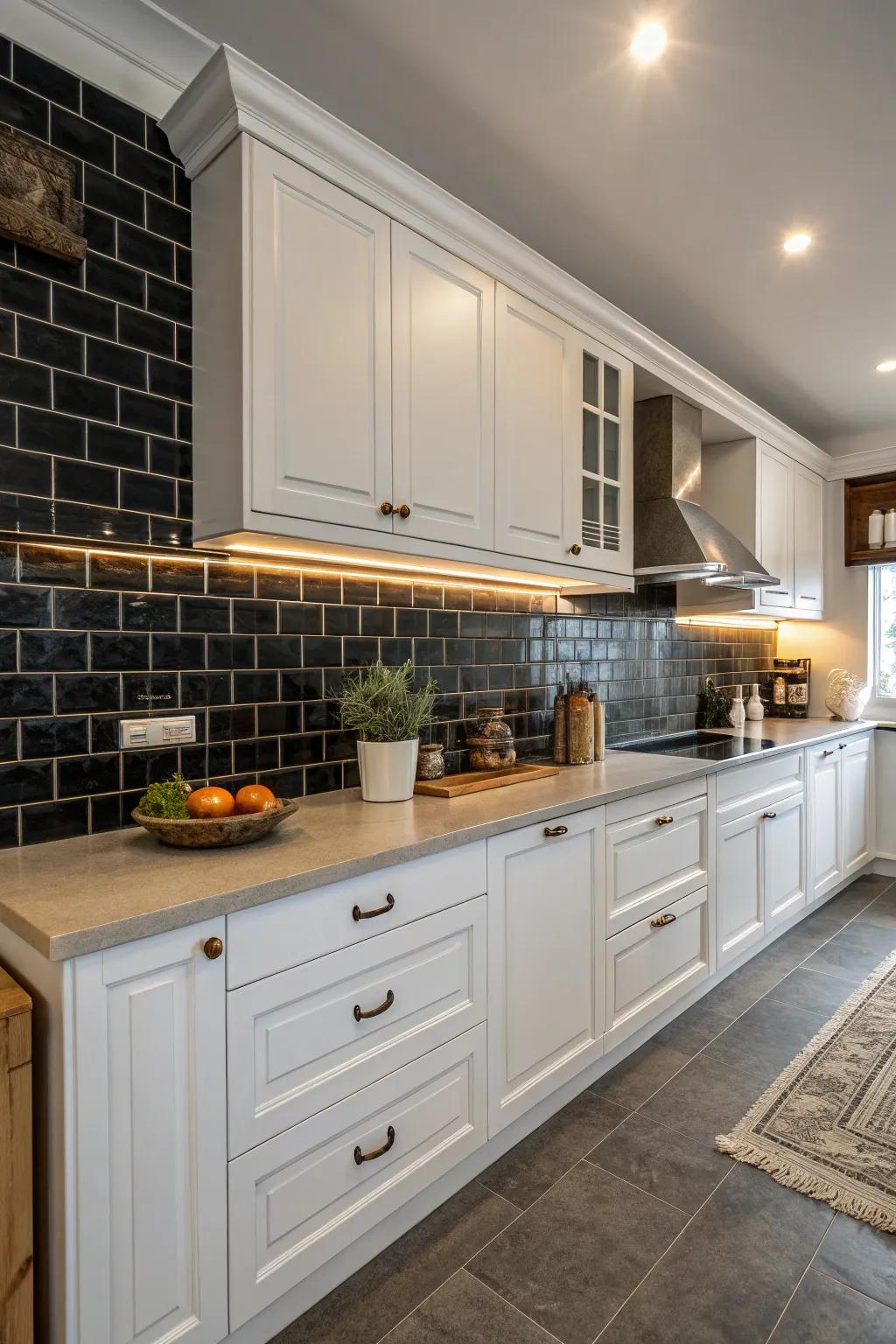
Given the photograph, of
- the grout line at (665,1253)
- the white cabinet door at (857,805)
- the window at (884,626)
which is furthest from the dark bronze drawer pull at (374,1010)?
the window at (884,626)

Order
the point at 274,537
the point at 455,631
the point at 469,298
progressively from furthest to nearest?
1. the point at 455,631
2. the point at 469,298
3. the point at 274,537

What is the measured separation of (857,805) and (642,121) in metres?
3.62

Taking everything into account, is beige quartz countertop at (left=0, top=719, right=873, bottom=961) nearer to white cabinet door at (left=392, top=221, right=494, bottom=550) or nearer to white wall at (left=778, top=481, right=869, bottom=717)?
white cabinet door at (left=392, top=221, right=494, bottom=550)

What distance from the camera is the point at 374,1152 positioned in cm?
149

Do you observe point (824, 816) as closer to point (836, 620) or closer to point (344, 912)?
point (836, 620)

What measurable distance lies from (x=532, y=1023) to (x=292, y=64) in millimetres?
2372

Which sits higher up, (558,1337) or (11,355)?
(11,355)

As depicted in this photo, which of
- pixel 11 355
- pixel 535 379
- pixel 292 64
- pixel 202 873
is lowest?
pixel 202 873

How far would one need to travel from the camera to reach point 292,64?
170cm

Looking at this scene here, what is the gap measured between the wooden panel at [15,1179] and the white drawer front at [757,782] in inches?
91.2

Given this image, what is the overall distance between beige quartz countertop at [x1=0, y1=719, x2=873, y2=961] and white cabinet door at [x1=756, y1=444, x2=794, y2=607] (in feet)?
7.39

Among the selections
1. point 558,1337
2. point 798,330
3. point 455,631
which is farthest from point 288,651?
point 798,330

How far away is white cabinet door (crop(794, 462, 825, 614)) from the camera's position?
13.9 ft

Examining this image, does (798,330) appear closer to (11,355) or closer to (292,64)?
(292,64)
